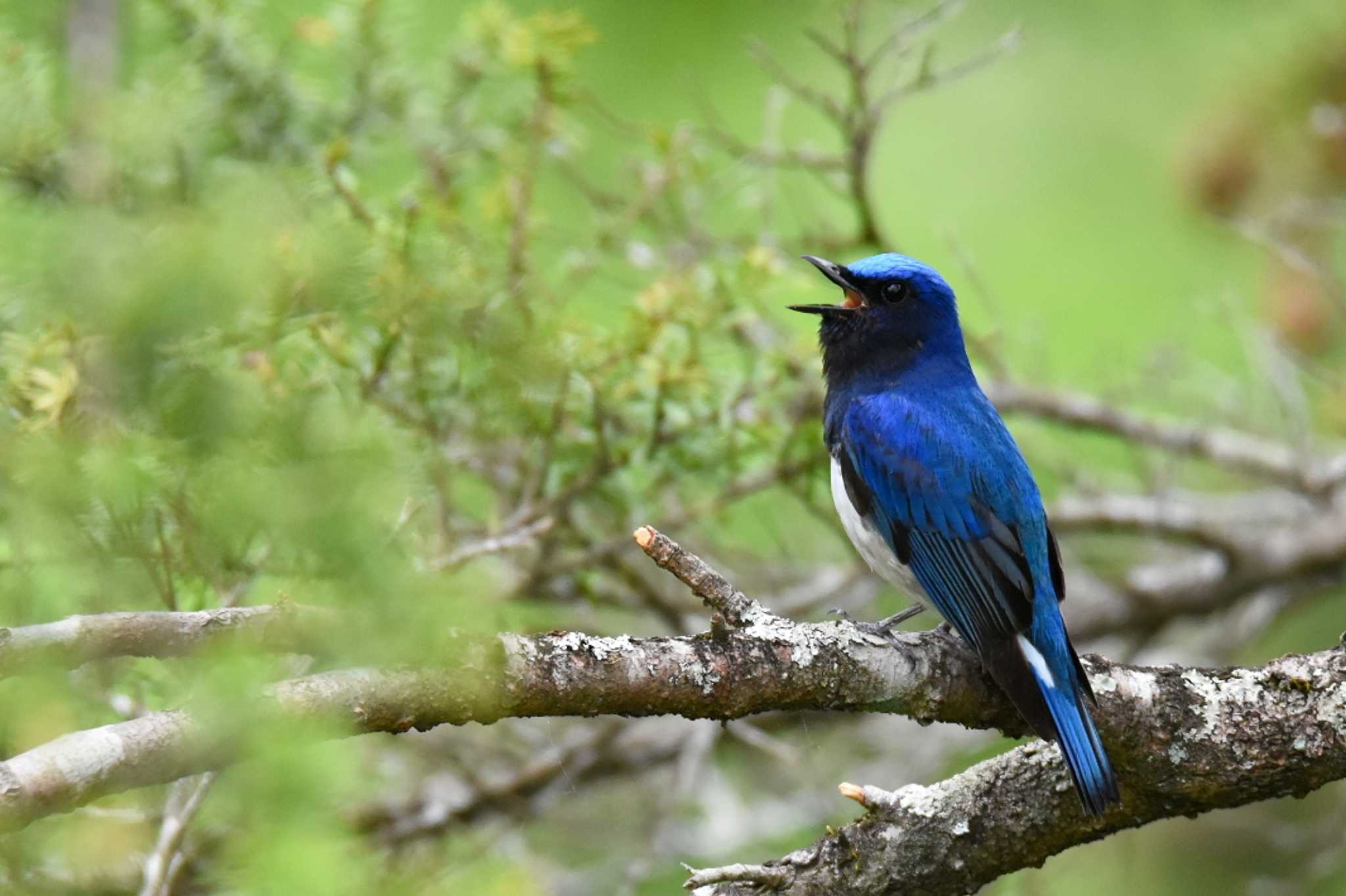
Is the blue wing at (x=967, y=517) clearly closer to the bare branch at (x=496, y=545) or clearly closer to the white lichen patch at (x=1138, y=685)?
the white lichen patch at (x=1138, y=685)

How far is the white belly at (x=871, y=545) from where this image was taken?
151 inches

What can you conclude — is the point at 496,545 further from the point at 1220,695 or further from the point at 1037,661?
the point at 1220,695

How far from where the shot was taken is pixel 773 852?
16.7 ft

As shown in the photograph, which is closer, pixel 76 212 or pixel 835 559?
pixel 76 212

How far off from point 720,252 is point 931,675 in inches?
90.5

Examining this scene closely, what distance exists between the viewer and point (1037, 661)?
121 inches

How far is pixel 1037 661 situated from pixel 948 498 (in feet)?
2.48

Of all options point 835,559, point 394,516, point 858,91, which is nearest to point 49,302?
point 394,516

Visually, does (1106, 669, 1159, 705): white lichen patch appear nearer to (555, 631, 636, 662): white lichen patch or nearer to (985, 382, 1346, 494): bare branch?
(555, 631, 636, 662): white lichen patch

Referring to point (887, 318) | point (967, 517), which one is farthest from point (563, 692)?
point (887, 318)

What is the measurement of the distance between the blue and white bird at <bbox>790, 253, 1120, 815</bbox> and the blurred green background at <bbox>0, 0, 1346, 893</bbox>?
0.24 meters

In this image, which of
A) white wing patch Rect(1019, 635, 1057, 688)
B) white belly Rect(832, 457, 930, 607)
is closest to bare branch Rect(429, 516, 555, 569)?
white belly Rect(832, 457, 930, 607)

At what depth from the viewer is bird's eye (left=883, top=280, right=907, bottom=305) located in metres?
4.30

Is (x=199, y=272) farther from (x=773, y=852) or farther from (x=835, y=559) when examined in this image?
(x=835, y=559)
